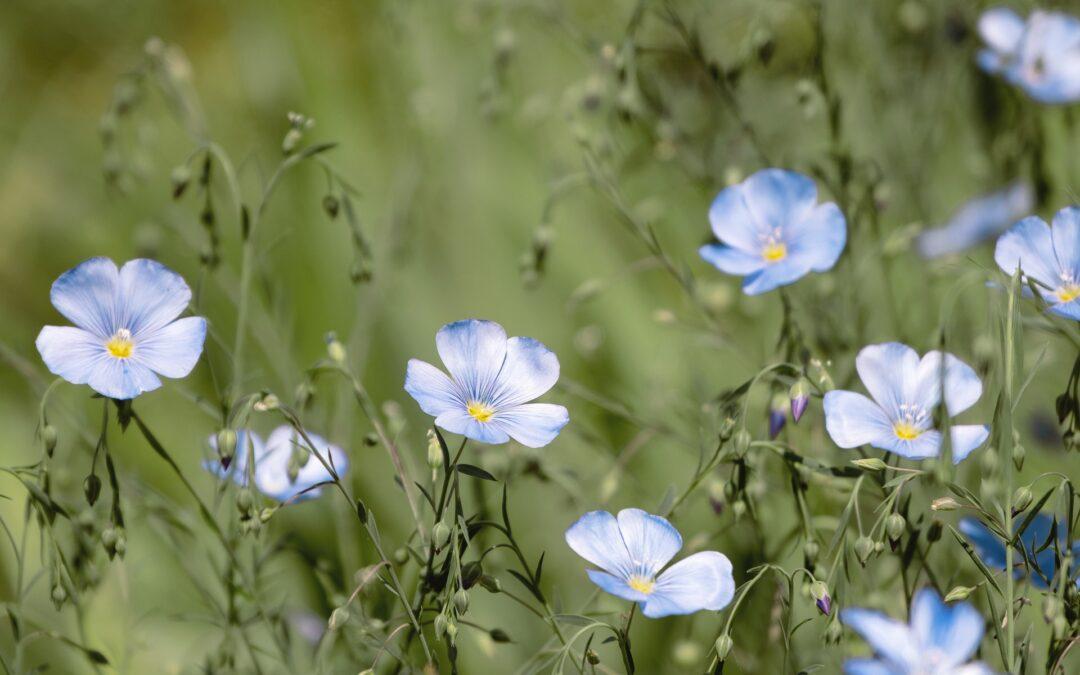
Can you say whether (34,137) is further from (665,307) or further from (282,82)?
(665,307)

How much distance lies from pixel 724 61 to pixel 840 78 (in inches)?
6.9

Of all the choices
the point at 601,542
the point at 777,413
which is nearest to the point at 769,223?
the point at 777,413

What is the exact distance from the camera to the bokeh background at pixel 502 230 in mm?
1141

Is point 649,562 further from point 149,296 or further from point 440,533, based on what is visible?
point 149,296

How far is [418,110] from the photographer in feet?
4.93

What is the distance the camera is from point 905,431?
80cm

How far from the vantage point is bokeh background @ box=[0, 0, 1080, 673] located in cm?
114

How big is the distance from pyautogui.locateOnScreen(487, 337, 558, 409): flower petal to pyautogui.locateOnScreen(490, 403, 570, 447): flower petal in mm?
11

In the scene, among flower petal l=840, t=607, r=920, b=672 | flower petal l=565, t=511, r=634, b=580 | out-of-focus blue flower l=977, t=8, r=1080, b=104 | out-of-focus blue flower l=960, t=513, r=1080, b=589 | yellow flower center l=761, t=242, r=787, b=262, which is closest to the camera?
flower petal l=840, t=607, r=920, b=672

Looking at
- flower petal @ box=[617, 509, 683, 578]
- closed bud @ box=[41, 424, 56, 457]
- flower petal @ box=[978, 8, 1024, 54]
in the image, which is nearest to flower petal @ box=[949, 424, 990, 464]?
flower petal @ box=[617, 509, 683, 578]

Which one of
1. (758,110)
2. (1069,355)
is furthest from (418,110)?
(1069,355)

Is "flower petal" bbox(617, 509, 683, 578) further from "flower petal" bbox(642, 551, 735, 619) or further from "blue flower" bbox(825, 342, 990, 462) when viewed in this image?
"blue flower" bbox(825, 342, 990, 462)

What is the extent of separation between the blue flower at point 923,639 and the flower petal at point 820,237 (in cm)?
33

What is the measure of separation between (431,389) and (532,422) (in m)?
0.08
